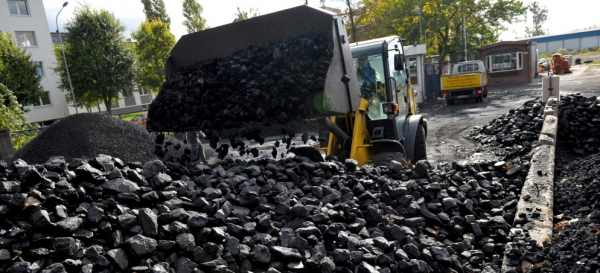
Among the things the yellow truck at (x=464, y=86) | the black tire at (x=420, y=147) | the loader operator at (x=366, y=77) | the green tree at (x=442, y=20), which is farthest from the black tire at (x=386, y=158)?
the green tree at (x=442, y=20)

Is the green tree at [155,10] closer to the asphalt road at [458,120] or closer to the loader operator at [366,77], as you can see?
the asphalt road at [458,120]

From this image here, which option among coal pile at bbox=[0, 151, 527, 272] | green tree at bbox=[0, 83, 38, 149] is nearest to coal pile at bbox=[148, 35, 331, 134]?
coal pile at bbox=[0, 151, 527, 272]

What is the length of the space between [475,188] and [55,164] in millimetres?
4681

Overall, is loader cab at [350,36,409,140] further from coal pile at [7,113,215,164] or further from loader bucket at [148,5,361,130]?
coal pile at [7,113,215,164]

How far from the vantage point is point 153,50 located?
3453 centimetres

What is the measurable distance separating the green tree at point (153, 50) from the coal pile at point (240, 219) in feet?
105

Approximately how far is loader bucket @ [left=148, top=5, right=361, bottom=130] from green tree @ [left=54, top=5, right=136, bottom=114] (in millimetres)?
26321

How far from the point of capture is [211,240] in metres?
3.33

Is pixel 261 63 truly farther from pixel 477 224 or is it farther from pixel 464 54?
pixel 464 54

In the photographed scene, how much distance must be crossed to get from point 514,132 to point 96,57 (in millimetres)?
27623

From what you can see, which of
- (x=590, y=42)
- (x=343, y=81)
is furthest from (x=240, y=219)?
(x=590, y=42)

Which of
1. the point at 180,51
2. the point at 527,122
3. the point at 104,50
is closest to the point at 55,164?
the point at 180,51

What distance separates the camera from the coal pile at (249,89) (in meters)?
4.53

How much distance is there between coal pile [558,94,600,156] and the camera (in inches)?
324
